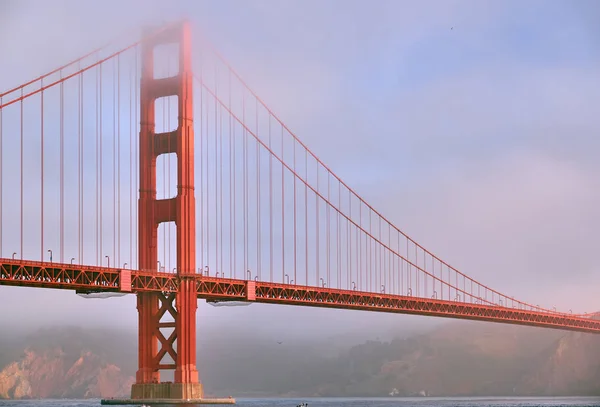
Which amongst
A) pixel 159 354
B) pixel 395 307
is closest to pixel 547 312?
pixel 395 307

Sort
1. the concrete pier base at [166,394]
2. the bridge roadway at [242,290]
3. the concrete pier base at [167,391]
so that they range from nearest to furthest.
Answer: the bridge roadway at [242,290], the concrete pier base at [166,394], the concrete pier base at [167,391]

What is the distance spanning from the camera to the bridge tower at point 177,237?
318 feet

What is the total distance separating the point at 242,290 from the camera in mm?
104938

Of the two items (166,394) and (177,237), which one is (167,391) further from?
(177,237)

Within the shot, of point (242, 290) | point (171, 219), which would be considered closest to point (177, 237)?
point (171, 219)

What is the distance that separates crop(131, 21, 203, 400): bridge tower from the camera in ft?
318

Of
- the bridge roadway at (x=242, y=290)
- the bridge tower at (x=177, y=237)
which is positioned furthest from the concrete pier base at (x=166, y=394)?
the bridge roadway at (x=242, y=290)

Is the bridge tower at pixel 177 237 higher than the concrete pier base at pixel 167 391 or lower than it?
higher

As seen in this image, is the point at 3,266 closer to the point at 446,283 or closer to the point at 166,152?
the point at 166,152

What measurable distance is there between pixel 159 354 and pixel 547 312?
70937 mm

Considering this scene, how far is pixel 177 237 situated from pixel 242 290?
9947 millimetres

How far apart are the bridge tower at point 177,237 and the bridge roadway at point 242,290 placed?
1759 mm

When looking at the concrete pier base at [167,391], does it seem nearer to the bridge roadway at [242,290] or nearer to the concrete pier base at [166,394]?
the concrete pier base at [166,394]

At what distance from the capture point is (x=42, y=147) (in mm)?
85938
